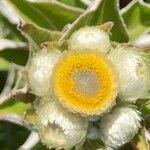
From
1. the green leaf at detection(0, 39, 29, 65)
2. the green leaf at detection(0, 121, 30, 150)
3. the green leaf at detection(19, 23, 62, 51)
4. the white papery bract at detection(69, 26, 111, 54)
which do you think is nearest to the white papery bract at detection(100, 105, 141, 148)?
the white papery bract at detection(69, 26, 111, 54)

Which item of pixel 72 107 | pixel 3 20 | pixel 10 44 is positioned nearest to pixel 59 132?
pixel 72 107

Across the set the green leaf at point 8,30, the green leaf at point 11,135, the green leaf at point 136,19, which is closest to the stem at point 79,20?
the green leaf at point 136,19

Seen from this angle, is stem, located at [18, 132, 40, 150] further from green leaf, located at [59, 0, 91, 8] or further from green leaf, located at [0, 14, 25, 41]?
green leaf, located at [59, 0, 91, 8]

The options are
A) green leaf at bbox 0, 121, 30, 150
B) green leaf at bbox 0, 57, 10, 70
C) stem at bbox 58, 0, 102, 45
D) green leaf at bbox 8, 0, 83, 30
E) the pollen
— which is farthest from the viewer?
green leaf at bbox 0, 121, 30, 150

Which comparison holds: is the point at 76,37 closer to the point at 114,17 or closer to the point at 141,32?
the point at 114,17

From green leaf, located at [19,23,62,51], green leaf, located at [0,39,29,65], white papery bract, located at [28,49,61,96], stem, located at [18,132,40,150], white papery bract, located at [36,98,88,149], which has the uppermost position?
green leaf, located at [19,23,62,51]

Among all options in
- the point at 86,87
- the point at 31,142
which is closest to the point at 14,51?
the point at 31,142
